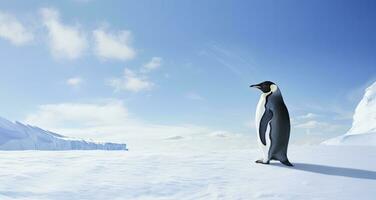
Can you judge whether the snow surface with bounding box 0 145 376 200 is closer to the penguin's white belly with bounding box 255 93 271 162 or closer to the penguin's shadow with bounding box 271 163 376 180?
the penguin's shadow with bounding box 271 163 376 180

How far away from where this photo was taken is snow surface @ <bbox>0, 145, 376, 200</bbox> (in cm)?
470

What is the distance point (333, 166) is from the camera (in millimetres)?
6902

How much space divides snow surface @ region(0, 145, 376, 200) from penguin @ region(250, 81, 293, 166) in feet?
0.86

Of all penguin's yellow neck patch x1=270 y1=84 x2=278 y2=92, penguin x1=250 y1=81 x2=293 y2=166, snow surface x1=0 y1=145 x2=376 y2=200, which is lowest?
snow surface x1=0 y1=145 x2=376 y2=200

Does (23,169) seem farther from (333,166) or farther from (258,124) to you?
(333,166)

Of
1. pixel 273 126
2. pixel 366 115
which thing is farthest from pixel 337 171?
pixel 366 115

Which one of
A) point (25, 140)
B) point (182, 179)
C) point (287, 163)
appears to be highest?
point (25, 140)

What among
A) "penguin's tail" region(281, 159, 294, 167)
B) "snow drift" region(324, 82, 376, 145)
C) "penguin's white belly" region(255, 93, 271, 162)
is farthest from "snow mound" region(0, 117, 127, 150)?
"penguin's tail" region(281, 159, 294, 167)

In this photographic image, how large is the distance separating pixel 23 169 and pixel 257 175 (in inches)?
144

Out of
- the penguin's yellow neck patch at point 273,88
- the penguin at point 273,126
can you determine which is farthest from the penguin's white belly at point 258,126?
the penguin's yellow neck patch at point 273,88

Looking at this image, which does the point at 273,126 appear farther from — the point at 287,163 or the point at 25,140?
the point at 25,140

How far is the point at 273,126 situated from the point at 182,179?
2542 millimetres

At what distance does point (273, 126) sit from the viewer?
7266mm

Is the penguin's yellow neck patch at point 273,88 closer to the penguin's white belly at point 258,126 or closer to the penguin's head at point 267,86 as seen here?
the penguin's head at point 267,86
